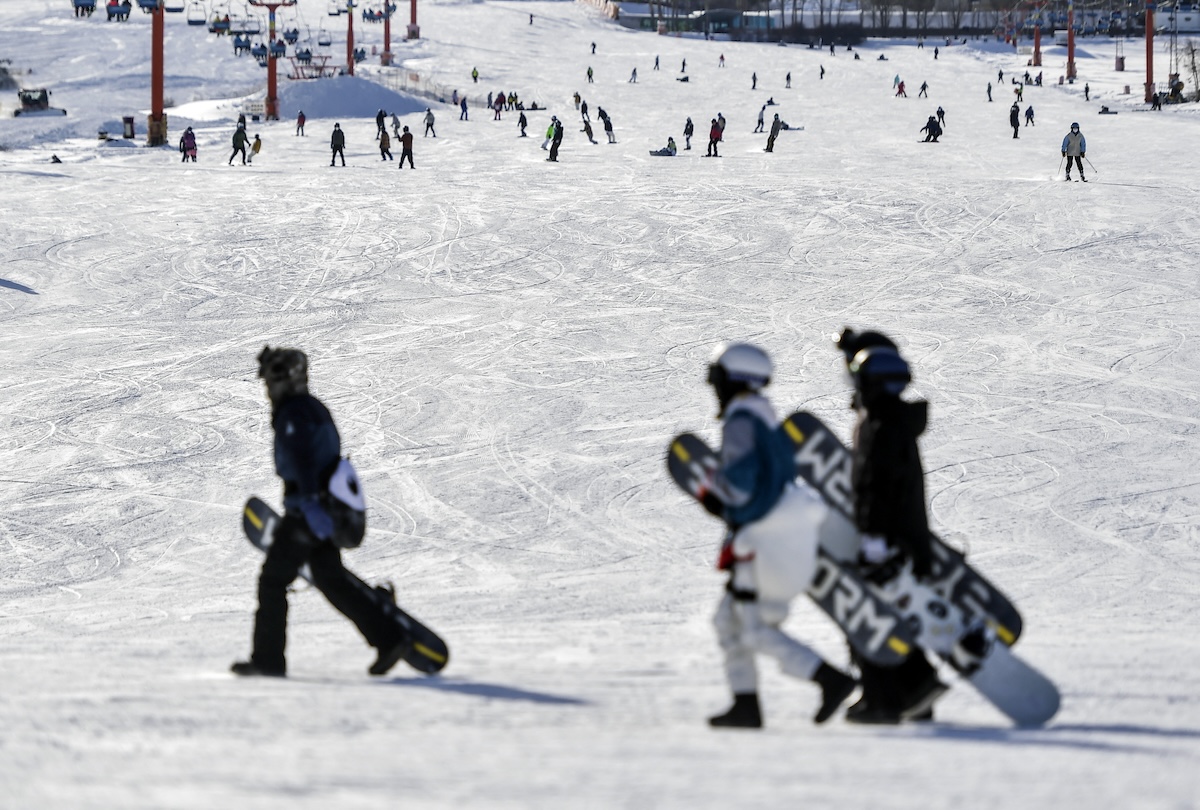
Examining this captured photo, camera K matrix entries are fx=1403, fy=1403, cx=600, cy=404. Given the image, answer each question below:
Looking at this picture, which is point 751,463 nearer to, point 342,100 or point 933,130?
point 933,130

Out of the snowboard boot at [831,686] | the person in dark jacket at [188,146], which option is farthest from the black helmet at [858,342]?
the person in dark jacket at [188,146]

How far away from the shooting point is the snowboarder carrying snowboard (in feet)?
12.4

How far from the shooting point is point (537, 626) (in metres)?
6.76

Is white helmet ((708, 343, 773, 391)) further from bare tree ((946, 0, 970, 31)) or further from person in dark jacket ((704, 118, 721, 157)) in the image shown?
bare tree ((946, 0, 970, 31))

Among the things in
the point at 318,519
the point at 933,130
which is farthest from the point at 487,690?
the point at 933,130

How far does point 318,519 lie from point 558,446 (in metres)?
6.09

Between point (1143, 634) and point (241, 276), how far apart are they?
46.1ft

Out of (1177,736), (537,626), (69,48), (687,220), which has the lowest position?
(537,626)

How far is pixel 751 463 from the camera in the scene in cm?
375

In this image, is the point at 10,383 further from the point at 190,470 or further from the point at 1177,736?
the point at 1177,736

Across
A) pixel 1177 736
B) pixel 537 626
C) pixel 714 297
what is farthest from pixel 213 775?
pixel 714 297

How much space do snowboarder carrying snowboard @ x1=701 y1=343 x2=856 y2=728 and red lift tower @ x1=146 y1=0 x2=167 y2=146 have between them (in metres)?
33.0

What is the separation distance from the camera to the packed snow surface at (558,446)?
3.49m

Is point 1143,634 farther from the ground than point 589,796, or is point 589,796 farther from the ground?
point 589,796
